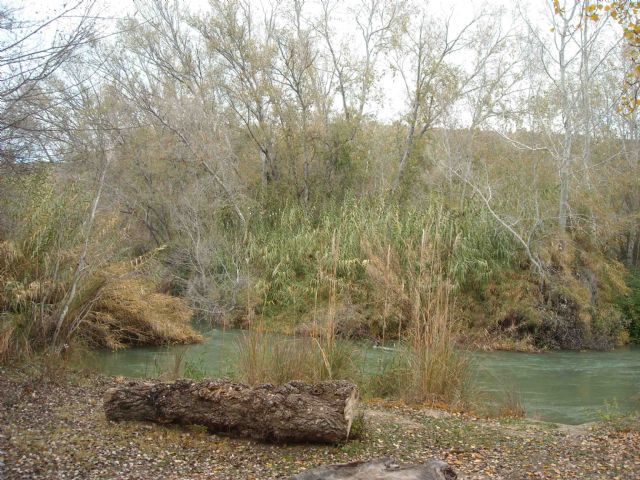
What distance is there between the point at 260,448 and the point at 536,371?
7.83m

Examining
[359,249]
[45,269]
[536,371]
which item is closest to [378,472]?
[45,269]

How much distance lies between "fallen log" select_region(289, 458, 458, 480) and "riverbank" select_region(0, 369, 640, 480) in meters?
0.87

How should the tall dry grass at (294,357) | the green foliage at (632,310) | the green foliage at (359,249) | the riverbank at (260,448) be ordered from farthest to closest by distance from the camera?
the green foliage at (632,310)
the green foliage at (359,249)
the tall dry grass at (294,357)
the riverbank at (260,448)

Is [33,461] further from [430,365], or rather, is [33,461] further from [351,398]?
[430,365]

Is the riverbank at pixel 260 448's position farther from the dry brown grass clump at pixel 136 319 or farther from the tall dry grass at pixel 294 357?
the dry brown grass clump at pixel 136 319

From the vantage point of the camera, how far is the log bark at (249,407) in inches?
184

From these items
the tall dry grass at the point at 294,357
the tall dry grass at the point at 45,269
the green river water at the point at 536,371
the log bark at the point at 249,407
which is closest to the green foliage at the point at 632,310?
the green river water at the point at 536,371

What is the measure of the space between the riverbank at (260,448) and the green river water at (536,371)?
1569 millimetres

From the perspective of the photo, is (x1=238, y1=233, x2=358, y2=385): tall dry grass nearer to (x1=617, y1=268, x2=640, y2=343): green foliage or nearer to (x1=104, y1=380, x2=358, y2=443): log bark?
(x1=104, y1=380, x2=358, y2=443): log bark

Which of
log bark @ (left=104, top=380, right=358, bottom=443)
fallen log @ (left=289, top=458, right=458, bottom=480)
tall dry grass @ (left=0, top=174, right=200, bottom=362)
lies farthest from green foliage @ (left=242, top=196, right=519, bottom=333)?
fallen log @ (left=289, top=458, right=458, bottom=480)

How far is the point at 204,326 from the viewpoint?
578 inches

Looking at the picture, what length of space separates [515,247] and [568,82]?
398cm

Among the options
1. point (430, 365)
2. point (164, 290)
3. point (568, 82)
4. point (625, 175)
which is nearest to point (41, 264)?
point (430, 365)

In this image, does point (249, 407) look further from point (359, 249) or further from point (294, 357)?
point (359, 249)
